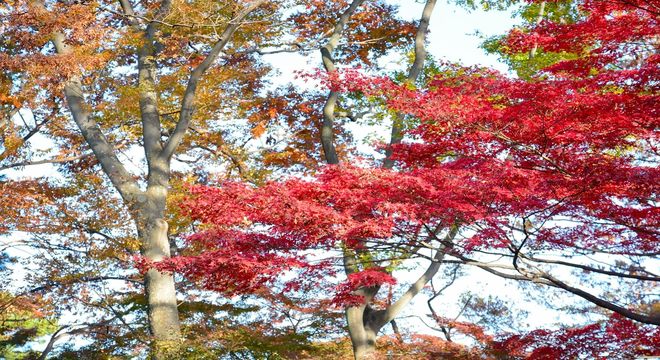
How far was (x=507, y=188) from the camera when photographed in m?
7.18

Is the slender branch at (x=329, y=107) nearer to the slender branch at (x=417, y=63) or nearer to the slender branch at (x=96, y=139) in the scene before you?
the slender branch at (x=417, y=63)

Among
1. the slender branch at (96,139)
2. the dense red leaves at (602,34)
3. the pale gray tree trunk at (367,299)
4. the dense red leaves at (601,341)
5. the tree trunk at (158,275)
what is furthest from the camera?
the slender branch at (96,139)

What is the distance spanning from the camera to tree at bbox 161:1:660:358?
6.93 meters

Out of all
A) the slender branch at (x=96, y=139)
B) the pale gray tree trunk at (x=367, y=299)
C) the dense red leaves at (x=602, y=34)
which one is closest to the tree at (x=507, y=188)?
the dense red leaves at (x=602, y=34)

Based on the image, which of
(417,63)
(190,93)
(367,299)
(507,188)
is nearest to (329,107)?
(417,63)

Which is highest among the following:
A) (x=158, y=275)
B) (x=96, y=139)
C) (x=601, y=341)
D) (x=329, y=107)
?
(x=96, y=139)

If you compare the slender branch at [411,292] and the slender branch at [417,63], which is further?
the slender branch at [417,63]

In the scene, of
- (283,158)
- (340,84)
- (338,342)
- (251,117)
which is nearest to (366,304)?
(338,342)

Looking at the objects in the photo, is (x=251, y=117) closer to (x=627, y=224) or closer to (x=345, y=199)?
(x=345, y=199)

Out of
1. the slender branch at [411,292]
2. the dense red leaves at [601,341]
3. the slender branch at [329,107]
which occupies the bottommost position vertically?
the dense red leaves at [601,341]

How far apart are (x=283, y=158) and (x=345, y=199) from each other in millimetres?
6980

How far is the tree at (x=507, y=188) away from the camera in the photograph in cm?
693

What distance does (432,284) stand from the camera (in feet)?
46.1

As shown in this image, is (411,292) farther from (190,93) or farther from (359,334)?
(190,93)
